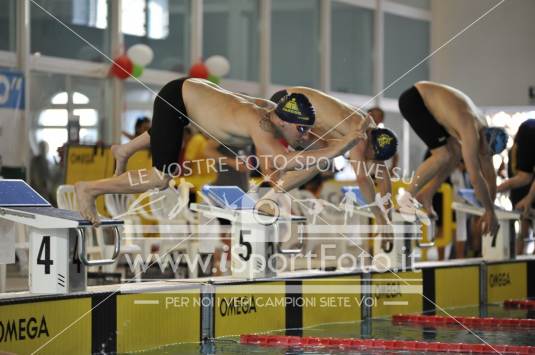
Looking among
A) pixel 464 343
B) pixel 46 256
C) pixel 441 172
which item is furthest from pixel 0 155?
pixel 464 343

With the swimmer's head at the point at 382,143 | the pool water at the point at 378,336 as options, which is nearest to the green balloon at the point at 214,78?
the swimmer's head at the point at 382,143

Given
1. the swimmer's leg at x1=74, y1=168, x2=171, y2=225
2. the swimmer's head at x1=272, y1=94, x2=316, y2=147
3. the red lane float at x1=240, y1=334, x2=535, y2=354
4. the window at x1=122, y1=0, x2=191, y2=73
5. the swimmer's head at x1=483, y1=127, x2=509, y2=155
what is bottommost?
the red lane float at x1=240, y1=334, x2=535, y2=354

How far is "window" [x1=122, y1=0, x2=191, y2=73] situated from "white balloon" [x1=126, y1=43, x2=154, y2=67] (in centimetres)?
30

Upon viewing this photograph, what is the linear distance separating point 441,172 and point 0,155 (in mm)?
3845

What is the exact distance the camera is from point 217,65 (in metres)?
12.4

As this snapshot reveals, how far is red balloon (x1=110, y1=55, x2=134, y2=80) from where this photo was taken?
37.1ft

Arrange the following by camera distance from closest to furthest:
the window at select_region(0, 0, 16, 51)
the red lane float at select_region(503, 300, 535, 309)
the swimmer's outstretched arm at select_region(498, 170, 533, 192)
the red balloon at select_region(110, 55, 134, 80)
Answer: the red lane float at select_region(503, 300, 535, 309) < the swimmer's outstretched arm at select_region(498, 170, 533, 192) < the window at select_region(0, 0, 16, 51) < the red balloon at select_region(110, 55, 134, 80)

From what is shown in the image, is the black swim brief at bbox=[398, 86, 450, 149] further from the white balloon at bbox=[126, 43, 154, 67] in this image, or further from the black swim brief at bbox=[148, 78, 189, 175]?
the white balloon at bbox=[126, 43, 154, 67]

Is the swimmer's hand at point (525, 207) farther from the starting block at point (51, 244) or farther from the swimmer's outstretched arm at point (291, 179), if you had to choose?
the starting block at point (51, 244)

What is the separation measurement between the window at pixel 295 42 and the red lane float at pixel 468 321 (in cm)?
739

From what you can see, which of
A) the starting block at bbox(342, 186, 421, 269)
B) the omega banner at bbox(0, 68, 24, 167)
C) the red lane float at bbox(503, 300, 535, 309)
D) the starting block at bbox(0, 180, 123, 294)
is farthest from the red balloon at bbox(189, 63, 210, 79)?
the starting block at bbox(0, 180, 123, 294)

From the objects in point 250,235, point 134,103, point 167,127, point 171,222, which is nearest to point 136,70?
point 134,103

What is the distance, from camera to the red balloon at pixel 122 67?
1130 cm

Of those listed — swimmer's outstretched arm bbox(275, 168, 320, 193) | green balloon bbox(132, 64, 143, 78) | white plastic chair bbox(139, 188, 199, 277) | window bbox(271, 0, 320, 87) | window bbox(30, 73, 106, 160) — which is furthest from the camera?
window bbox(271, 0, 320, 87)
